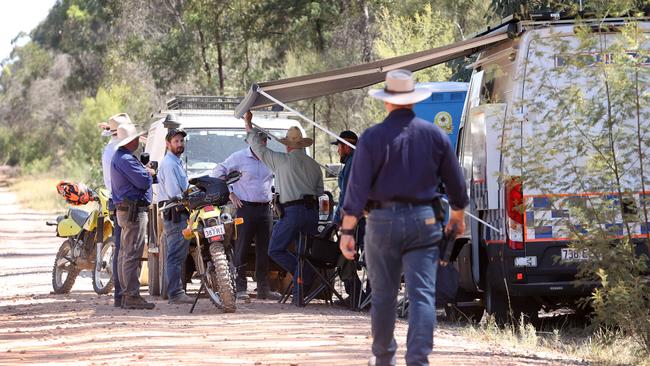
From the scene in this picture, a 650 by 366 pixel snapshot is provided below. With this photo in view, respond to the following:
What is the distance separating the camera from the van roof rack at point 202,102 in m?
16.4

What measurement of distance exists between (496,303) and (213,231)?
→ 2.79m

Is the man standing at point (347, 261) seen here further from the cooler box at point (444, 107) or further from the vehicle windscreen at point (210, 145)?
the cooler box at point (444, 107)

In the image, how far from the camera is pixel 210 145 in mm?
15531

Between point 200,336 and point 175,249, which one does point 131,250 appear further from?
point 200,336

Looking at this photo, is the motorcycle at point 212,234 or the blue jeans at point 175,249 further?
the blue jeans at point 175,249

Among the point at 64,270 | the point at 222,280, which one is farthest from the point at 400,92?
the point at 64,270

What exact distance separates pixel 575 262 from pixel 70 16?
47530 mm

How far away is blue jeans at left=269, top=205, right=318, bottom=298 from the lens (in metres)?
13.6

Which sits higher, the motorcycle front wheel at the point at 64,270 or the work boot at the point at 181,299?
the motorcycle front wheel at the point at 64,270

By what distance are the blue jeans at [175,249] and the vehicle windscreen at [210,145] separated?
1.99 m

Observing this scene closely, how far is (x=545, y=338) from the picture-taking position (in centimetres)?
1141

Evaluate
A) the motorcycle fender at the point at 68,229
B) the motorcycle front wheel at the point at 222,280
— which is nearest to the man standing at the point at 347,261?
the motorcycle front wheel at the point at 222,280

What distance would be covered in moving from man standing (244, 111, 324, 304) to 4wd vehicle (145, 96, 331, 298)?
990 millimetres

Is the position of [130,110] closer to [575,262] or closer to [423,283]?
[575,262]
